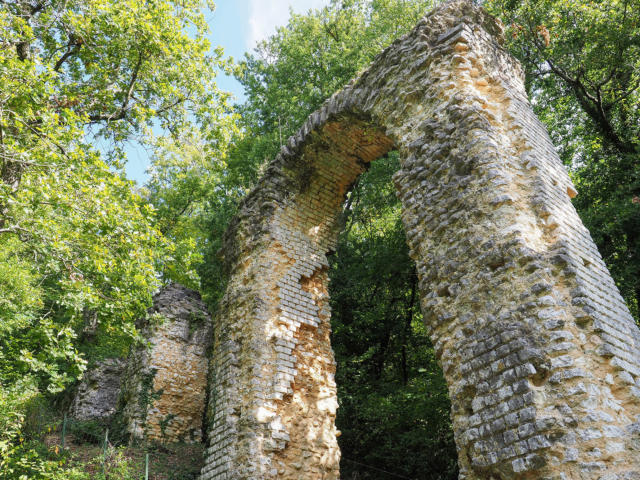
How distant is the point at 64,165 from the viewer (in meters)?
5.88

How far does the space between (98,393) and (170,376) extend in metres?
3.80

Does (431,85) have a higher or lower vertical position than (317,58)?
lower

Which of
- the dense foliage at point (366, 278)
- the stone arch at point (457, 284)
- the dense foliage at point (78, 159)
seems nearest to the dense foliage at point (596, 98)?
the dense foliage at point (366, 278)

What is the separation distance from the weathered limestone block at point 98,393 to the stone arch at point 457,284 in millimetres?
7421

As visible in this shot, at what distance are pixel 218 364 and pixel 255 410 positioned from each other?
3.91 ft

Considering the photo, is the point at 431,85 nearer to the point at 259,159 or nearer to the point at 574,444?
the point at 574,444

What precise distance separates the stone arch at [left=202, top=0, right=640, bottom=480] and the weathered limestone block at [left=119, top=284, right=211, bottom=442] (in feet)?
12.0

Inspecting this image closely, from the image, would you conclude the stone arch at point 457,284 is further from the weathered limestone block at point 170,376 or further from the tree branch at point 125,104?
the weathered limestone block at point 170,376

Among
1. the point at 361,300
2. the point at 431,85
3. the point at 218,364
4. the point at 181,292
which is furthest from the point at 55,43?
the point at 361,300

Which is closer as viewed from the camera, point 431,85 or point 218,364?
point 431,85

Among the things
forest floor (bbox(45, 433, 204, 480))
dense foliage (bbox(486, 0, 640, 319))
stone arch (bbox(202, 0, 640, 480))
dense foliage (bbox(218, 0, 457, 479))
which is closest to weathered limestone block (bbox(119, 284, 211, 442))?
forest floor (bbox(45, 433, 204, 480))

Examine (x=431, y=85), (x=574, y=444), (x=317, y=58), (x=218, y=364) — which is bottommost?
(x=574, y=444)

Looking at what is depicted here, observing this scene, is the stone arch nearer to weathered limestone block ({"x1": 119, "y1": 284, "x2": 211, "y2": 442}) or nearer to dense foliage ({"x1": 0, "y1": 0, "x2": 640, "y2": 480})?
dense foliage ({"x1": 0, "y1": 0, "x2": 640, "y2": 480})

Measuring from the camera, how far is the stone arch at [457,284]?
2682 millimetres
